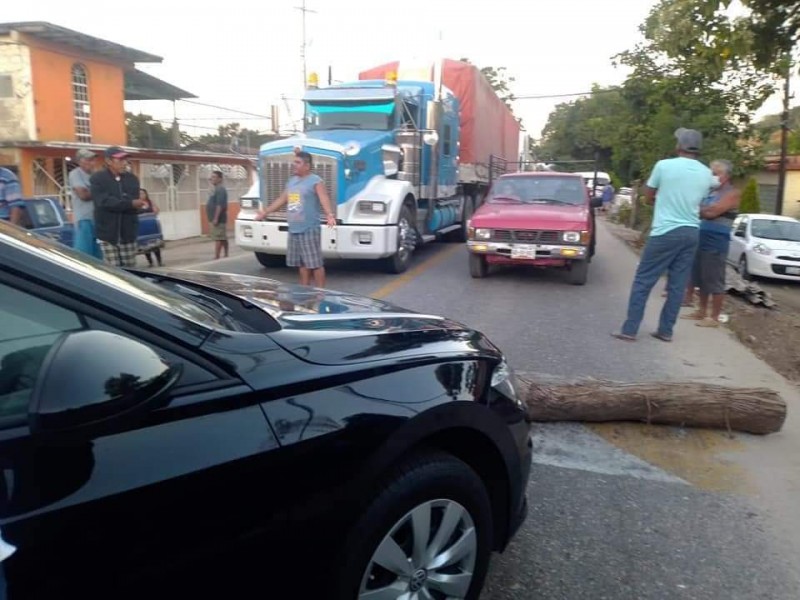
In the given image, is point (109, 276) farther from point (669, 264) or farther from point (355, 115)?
point (355, 115)

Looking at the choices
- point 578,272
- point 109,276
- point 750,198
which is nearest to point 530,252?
point 578,272

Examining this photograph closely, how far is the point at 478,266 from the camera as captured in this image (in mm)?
10648

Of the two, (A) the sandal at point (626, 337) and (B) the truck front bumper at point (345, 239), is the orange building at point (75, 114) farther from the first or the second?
(A) the sandal at point (626, 337)

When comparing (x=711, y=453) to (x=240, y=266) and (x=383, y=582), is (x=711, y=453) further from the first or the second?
(x=240, y=266)

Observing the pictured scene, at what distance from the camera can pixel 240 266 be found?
1222 cm

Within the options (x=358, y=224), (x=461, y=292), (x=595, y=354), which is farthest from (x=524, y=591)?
(x=358, y=224)

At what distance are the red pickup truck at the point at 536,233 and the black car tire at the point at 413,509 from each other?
25.0ft

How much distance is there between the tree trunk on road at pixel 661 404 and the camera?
462 cm

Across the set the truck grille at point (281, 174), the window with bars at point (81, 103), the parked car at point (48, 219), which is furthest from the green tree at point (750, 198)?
the parked car at point (48, 219)

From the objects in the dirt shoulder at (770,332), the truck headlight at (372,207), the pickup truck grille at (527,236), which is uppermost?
the truck headlight at (372,207)

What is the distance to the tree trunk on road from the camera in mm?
4617

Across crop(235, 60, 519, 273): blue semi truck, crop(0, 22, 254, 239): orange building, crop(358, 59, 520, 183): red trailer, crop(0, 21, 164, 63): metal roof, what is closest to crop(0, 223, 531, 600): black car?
crop(235, 60, 519, 273): blue semi truck

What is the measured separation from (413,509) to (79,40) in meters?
19.6

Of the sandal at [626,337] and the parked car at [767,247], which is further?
the parked car at [767,247]
